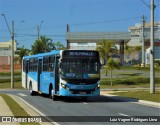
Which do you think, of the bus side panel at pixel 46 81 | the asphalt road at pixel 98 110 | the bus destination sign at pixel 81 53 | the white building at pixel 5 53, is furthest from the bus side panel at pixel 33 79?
the white building at pixel 5 53

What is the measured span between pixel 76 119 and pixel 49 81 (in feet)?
41.0

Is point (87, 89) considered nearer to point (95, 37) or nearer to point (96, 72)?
point (96, 72)

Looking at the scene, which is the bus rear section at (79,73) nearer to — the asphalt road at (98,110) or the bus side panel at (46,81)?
the asphalt road at (98,110)

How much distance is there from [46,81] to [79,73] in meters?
4.51

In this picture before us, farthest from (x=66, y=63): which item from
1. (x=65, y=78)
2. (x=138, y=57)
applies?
(x=138, y=57)

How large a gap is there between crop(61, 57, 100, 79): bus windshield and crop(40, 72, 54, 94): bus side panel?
6.77ft

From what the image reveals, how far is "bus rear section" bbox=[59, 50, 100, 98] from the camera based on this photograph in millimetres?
26875

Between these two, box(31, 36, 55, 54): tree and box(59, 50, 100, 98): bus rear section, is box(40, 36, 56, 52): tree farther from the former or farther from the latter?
box(59, 50, 100, 98): bus rear section

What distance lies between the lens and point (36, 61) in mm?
34406

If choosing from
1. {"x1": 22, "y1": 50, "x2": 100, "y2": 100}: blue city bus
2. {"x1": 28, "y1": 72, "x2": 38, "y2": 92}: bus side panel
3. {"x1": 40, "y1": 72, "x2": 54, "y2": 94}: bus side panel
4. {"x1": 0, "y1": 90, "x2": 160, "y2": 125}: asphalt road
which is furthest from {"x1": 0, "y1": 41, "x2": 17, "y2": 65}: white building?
{"x1": 0, "y1": 90, "x2": 160, "y2": 125}: asphalt road

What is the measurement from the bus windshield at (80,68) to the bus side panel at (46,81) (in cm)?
206

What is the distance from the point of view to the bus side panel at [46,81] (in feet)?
95.9

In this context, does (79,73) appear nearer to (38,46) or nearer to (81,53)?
(81,53)

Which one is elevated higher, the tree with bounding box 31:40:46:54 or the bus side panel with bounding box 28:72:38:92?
the tree with bounding box 31:40:46:54
